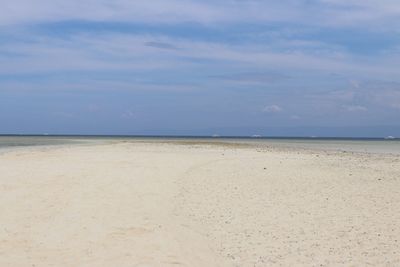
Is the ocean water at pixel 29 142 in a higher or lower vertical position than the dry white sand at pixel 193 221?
lower

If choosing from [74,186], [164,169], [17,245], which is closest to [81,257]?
[17,245]

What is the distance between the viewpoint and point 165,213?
1254 cm

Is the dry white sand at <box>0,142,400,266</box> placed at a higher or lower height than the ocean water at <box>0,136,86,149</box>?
higher

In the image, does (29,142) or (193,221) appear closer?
(193,221)

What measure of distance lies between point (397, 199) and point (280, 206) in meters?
3.63

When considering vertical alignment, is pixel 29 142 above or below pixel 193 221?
below

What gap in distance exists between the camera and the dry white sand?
924 centimetres

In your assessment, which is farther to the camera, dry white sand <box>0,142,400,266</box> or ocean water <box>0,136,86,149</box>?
ocean water <box>0,136,86,149</box>

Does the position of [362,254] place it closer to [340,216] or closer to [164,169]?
[340,216]

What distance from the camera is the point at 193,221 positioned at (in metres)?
12.0

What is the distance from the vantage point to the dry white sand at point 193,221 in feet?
30.3

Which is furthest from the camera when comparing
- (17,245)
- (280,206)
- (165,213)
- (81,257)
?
(280,206)

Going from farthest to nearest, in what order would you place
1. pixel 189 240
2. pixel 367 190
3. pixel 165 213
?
pixel 367 190 < pixel 165 213 < pixel 189 240

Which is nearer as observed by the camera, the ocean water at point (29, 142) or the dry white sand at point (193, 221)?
the dry white sand at point (193, 221)
